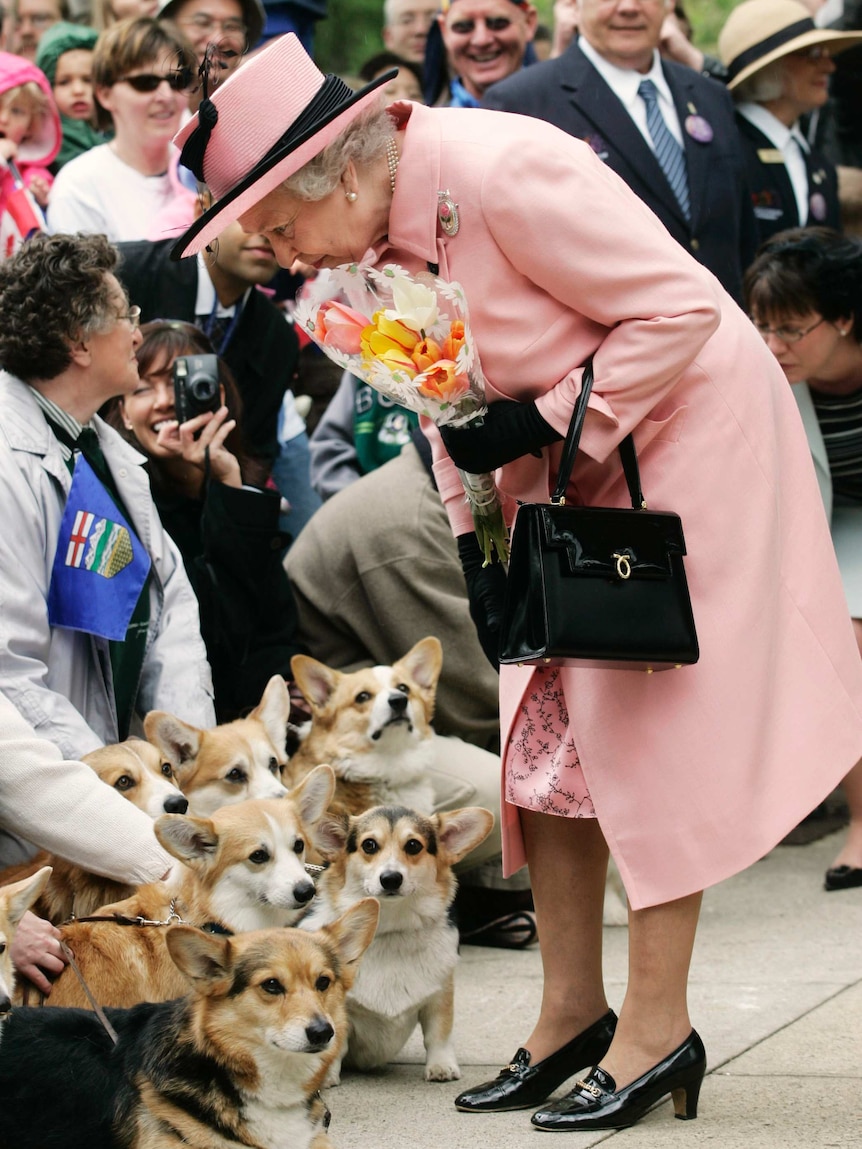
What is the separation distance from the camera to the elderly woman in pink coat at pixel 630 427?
2.67 meters

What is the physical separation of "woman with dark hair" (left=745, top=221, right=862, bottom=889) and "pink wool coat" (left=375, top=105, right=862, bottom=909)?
2214 millimetres

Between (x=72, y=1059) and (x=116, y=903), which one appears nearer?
(x=72, y=1059)

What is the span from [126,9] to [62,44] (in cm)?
32

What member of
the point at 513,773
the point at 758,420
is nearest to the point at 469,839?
the point at 513,773

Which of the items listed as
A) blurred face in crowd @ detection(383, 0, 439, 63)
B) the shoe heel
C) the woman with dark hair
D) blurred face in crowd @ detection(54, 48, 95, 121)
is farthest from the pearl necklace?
blurred face in crowd @ detection(383, 0, 439, 63)

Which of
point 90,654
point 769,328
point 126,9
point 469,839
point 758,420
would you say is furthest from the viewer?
point 126,9

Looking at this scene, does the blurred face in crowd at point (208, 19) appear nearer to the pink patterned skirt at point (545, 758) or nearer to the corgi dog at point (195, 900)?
the corgi dog at point (195, 900)

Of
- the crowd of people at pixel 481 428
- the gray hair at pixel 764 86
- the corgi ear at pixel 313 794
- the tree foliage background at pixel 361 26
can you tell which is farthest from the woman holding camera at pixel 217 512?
the tree foliage background at pixel 361 26

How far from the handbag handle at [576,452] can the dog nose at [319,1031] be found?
98cm

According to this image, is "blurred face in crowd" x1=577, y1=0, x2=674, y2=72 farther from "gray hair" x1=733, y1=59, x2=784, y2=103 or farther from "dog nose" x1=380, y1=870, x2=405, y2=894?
"dog nose" x1=380, y1=870, x2=405, y2=894

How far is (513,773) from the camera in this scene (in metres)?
3.01

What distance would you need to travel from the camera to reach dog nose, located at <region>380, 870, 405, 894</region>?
339 centimetres

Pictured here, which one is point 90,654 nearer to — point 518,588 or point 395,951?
point 395,951

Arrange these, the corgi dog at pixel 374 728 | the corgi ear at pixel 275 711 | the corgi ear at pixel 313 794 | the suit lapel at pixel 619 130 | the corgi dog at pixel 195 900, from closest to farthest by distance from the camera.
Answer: the corgi dog at pixel 195 900
the corgi ear at pixel 313 794
the corgi ear at pixel 275 711
the corgi dog at pixel 374 728
the suit lapel at pixel 619 130
